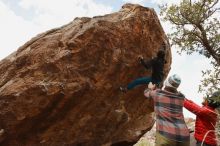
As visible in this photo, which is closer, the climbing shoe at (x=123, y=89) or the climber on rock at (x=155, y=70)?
the climber on rock at (x=155, y=70)

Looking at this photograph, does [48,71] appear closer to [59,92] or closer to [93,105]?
[59,92]

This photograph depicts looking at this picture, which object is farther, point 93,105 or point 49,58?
point 93,105

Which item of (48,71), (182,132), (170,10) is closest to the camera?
(182,132)

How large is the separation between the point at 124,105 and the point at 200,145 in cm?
641

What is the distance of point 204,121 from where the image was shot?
13.2 metres

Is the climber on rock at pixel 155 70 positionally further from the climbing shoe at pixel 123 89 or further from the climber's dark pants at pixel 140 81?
the climbing shoe at pixel 123 89

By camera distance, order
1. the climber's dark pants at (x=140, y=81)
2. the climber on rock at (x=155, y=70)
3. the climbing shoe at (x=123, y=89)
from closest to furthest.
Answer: the climber on rock at (x=155, y=70) → the climber's dark pants at (x=140, y=81) → the climbing shoe at (x=123, y=89)

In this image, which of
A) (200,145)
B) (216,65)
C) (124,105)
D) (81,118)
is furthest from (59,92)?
(216,65)

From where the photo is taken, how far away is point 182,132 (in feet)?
38.2

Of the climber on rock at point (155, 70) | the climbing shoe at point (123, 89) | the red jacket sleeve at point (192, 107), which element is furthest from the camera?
the climbing shoe at point (123, 89)

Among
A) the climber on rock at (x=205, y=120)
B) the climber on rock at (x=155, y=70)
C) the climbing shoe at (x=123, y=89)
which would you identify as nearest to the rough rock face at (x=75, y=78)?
the climbing shoe at (x=123, y=89)

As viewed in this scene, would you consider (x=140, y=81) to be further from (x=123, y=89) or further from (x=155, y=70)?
(x=123, y=89)

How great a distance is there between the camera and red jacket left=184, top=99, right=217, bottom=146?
41.9 feet

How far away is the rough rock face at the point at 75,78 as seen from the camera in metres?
16.4
